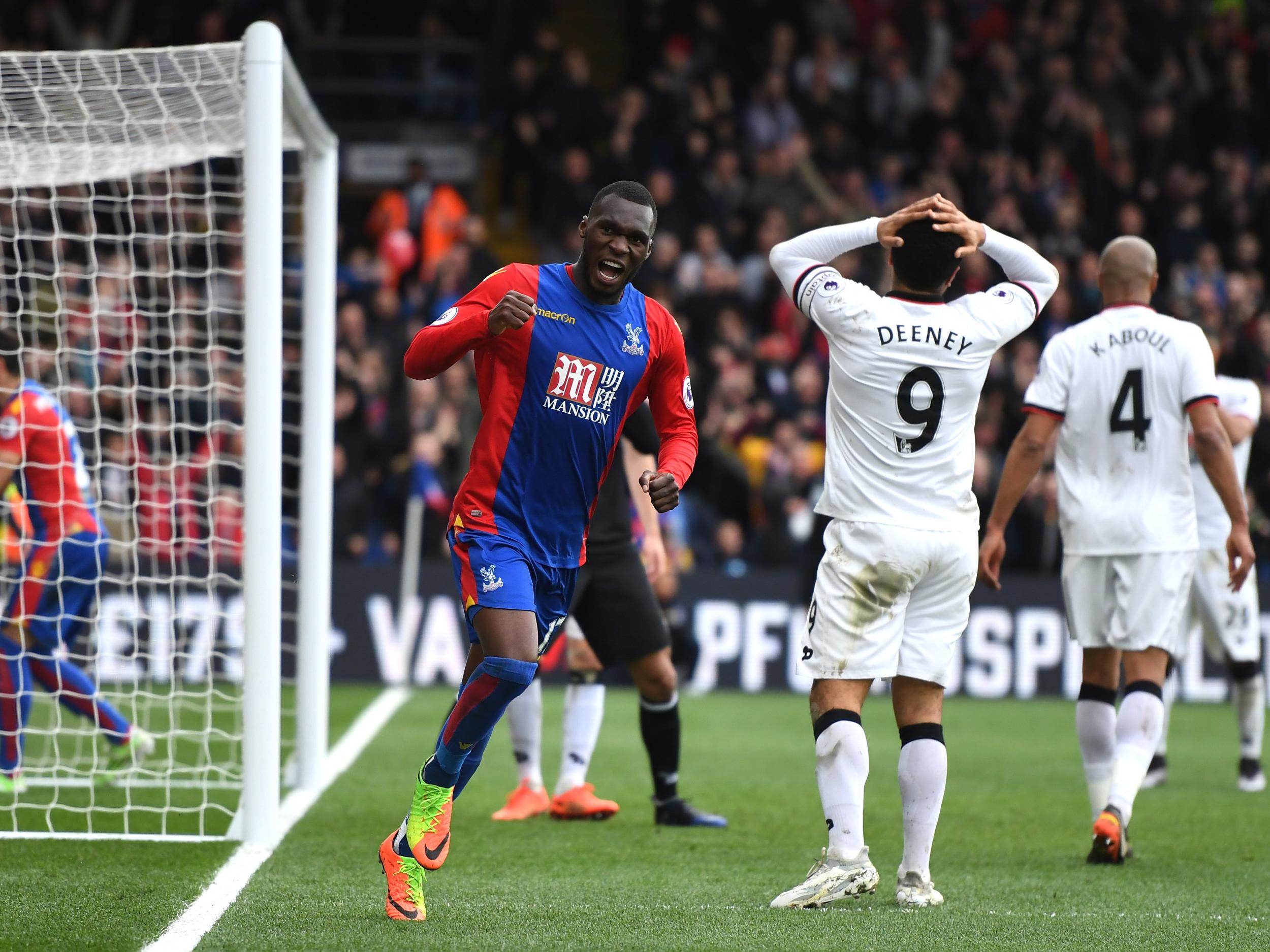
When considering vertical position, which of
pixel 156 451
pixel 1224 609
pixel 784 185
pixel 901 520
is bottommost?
pixel 1224 609

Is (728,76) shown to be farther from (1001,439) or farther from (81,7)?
(81,7)

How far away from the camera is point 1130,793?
6090 millimetres

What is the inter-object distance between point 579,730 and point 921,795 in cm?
257

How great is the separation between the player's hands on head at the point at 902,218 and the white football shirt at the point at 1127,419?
1569 millimetres

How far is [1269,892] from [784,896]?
1.80 m

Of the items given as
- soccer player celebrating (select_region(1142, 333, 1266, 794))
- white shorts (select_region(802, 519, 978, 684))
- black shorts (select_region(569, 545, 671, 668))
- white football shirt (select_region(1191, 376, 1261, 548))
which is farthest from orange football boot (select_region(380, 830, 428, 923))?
soccer player celebrating (select_region(1142, 333, 1266, 794))

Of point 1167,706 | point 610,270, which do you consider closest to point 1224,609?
point 1167,706

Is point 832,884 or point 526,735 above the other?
point 526,735

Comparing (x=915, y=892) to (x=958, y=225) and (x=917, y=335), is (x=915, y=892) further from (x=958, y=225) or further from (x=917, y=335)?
(x=958, y=225)

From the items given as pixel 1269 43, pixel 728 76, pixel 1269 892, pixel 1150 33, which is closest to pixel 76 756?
pixel 1269 892

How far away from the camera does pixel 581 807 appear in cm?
712

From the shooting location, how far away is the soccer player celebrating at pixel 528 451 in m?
4.87

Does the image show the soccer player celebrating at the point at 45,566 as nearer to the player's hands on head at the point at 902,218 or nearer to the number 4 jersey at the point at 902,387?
the number 4 jersey at the point at 902,387

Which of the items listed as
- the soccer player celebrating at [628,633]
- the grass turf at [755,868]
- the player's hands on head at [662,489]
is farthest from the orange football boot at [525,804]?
Answer: the player's hands on head at [662,489]
